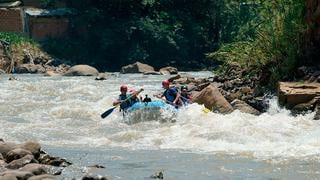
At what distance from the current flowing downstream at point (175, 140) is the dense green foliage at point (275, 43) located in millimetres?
1111

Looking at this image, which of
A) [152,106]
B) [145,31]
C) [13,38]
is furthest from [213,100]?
[13,38]

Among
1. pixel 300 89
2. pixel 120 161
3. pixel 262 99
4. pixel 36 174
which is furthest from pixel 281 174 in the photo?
pixel 262 99

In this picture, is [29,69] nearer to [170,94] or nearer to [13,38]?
[13,38]

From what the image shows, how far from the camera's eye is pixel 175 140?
11.7 m

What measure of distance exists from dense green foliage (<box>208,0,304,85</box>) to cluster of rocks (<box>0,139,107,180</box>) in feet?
24.9

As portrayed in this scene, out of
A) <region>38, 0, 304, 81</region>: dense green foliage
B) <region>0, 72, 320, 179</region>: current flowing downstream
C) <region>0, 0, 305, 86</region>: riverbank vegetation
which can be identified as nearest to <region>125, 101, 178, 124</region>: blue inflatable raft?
<region>0, 72, 320, 179</region>: current flowing downstream

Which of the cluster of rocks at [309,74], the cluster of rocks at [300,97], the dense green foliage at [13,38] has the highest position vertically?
the cluster of rocks at [309,74]

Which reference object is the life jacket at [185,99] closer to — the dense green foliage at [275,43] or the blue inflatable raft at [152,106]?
the blue inflatable raft at [152,106]

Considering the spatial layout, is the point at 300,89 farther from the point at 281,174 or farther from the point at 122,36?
the point at 122,36

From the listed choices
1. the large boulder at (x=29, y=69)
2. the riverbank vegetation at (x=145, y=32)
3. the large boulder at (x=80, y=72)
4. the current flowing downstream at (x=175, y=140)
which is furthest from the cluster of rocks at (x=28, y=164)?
the riverbank vegetation at (x=145, y=32)

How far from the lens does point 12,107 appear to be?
56.3 ft

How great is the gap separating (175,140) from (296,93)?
359 cm

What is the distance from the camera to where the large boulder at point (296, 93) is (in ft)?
45.8

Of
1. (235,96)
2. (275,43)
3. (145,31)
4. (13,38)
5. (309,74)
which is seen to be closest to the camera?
(309,74)
